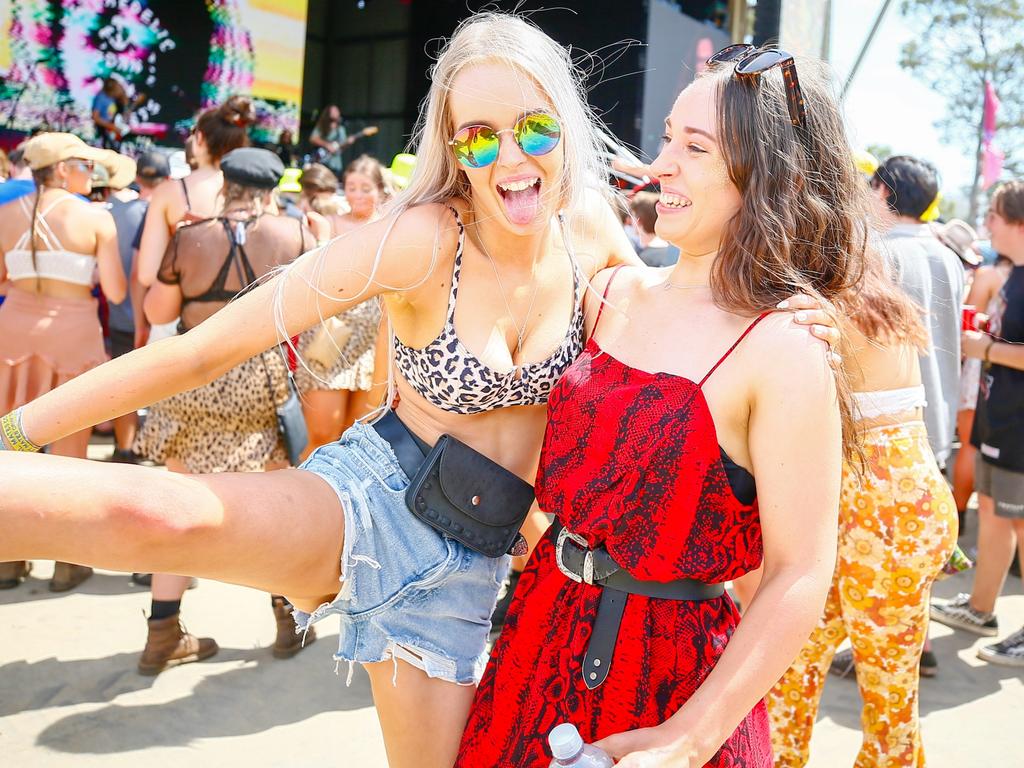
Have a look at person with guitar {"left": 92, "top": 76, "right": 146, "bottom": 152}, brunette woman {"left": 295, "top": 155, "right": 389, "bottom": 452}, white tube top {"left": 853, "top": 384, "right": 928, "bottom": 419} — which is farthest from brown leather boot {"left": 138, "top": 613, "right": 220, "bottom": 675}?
person with guitar {"left": 92, "top": 76, "right": 146, "bottom": 152}

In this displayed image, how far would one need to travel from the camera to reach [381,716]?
6.04 feet

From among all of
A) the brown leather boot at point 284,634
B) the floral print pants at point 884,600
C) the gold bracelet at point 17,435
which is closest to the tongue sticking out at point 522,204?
the gold bracelet at point 17,435

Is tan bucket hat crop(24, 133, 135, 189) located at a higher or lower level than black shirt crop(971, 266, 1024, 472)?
higher

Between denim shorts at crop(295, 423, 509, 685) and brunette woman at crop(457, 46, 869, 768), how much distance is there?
21 centimetres

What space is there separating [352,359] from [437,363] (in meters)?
2.71

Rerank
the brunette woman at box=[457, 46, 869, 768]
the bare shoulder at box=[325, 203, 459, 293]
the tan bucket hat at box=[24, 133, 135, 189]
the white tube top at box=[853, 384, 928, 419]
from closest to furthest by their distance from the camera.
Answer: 1. the brunette woman at box=[457, 46, 869, 768]
2. the bare shoulder at box=[325, 203, 459, 293]
3. the white tube top at box=[853, 384, 928, 419]
4. the tan bucket hat at box=[24, 133, 135, 189]

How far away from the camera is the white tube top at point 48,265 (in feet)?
14.3

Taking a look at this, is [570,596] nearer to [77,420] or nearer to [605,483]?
[605,483]

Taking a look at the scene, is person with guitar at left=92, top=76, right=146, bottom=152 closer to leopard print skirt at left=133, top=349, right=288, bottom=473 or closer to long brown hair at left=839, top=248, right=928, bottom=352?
leopard print skirt at left=133, top=349, right=288, bottom=473

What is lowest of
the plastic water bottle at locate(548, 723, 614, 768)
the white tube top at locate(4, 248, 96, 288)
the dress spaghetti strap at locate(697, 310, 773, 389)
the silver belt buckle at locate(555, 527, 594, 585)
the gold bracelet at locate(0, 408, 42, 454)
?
the white tube top at locate(4, 248, 96, 288)

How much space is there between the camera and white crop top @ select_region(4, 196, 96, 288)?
4344mm

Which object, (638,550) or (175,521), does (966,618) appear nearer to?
(638,550)

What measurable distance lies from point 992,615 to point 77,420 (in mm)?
4255

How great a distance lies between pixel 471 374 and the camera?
70.4 inches
